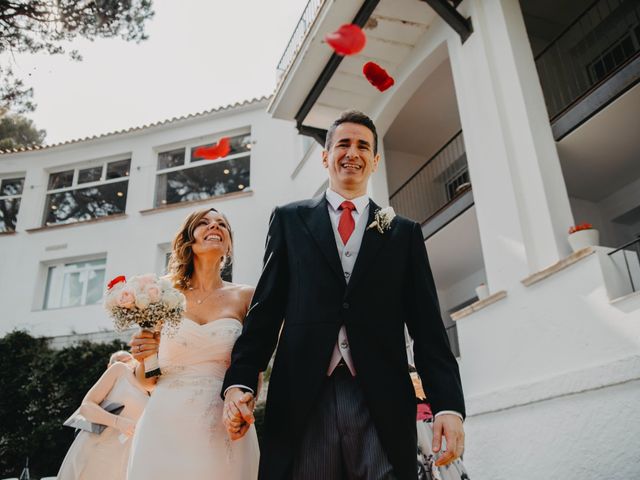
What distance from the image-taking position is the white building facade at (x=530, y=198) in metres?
5.11

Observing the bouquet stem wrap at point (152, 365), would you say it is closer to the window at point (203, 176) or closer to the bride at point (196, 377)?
the bride at point (196, 377)

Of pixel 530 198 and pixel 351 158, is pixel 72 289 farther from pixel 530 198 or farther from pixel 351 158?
pixel 351 158

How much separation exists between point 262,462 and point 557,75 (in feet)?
33.1

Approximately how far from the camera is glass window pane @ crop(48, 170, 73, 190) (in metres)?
17.4

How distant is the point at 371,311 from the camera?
1.92 m

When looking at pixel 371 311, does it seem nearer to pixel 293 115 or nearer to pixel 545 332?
pixel 545 332

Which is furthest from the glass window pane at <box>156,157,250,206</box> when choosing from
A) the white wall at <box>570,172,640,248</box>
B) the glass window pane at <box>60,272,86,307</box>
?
the white wall at <box>570,172,640,248</box>

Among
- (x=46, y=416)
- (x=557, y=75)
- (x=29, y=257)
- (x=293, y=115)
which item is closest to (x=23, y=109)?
(x=293, y=115)

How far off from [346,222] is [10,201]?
1811 cm

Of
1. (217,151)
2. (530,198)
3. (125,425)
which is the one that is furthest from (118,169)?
(530,198)

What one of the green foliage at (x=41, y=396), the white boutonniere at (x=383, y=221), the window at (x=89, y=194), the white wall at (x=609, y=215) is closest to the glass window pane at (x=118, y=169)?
the window at (x=89, y=194)

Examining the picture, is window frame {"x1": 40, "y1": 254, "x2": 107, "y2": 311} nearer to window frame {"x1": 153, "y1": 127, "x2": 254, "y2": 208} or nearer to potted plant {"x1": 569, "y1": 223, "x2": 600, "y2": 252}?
window frame {"x1": 153, "y1": 127, "x2": 254, "y2": 208}

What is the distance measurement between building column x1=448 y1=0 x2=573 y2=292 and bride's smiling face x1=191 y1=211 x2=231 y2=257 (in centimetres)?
391

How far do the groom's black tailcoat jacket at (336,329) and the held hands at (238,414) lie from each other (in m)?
0.06
